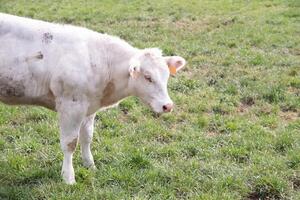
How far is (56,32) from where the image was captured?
22.7ft

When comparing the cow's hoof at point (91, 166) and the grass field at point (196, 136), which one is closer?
the grass field at point (196, 136)

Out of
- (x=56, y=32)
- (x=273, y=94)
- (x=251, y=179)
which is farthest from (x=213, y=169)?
(x=273, y=94)

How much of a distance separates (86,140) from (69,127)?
67 centimetres

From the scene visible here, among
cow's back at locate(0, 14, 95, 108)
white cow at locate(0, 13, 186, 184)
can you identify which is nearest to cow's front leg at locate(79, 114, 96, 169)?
white cow at locate(0, 13, 186, 184)

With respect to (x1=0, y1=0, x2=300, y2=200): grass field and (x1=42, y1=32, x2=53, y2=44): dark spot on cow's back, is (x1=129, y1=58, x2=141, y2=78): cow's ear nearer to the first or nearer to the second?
(x1=42, y1=32, x2=53, y2=44): dark spot on cow's back

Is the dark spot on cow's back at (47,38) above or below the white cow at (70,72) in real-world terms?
above

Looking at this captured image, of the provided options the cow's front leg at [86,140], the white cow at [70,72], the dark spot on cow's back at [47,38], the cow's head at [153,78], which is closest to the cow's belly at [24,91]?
the white cow at [70,72]

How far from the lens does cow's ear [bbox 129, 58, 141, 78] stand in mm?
6410

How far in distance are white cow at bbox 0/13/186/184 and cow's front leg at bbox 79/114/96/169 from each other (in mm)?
417

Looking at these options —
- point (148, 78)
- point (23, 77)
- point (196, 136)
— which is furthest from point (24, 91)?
point (196, 136)

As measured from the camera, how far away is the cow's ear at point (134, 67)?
21.0 ft

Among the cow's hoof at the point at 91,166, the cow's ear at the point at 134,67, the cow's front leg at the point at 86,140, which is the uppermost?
the cow's ear at the point at 134,67

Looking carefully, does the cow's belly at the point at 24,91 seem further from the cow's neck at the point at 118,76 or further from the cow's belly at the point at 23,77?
the cow's neck at the point at 118,76

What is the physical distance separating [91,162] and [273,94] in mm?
4327
